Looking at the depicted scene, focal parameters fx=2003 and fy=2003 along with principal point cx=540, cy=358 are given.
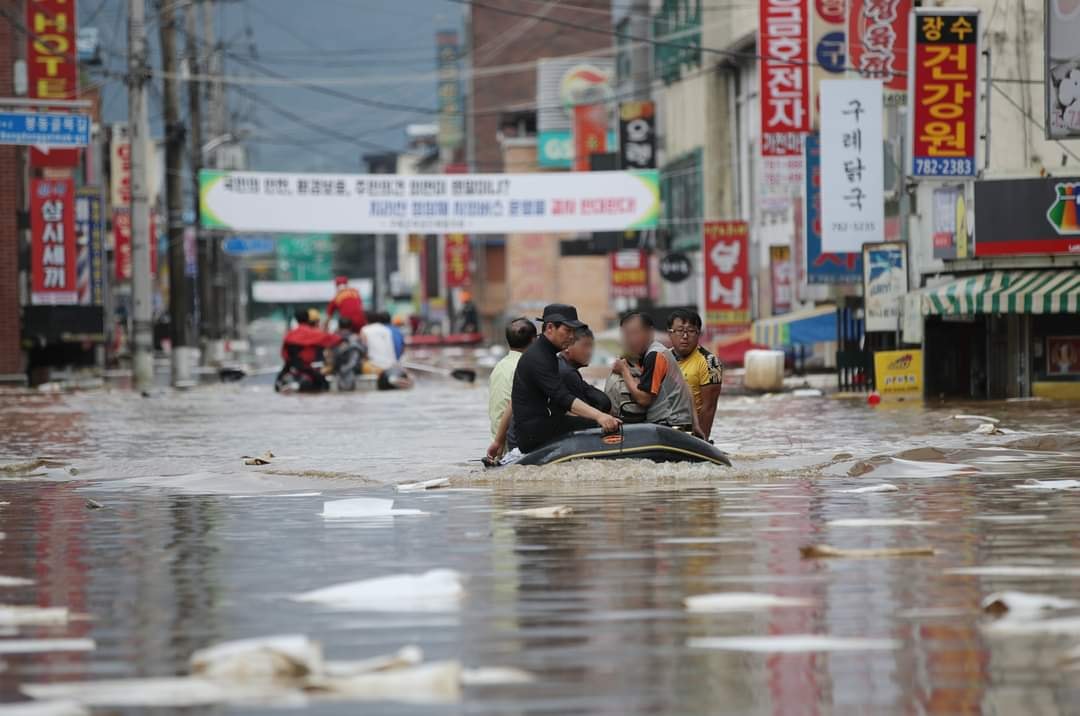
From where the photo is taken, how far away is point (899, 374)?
32.8 meters

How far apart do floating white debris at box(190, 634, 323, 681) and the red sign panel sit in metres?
41.2

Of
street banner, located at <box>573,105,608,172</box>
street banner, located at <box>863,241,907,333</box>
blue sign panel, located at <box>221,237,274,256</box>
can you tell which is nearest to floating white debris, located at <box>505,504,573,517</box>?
street banner, located at <box>863,241,907,333</box>

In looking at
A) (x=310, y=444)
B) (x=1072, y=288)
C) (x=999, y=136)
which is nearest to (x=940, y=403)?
(x=1072, y=288)

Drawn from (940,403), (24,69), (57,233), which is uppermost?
(24,69)

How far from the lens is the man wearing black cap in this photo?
15.5 m

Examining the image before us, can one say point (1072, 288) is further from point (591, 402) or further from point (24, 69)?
point (24, 69)

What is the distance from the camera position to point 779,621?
803 centimetres

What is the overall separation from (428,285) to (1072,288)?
13702 centimetres

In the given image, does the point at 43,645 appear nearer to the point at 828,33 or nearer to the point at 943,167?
the point at 943,167

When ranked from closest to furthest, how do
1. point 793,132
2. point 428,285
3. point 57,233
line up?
point 793,132 < point 57,233 < point 428,285

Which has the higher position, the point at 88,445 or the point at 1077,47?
the point at 1077,47

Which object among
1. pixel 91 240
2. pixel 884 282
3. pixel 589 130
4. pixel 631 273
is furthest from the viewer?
pixel 589 130

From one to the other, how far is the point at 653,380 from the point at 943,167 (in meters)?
15.8

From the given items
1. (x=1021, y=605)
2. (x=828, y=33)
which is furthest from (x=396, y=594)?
(x=828, y=33)
